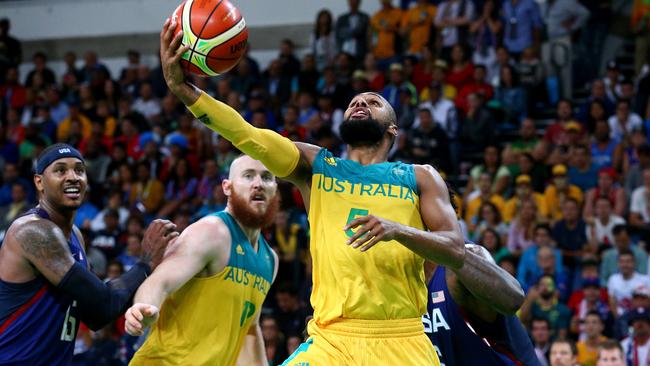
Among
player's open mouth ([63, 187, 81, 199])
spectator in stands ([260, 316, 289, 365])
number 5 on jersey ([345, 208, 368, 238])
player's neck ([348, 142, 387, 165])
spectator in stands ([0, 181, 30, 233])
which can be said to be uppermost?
player's neck ([348, 142, 387, 165])

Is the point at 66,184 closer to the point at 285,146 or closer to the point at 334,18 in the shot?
the point at 285,146

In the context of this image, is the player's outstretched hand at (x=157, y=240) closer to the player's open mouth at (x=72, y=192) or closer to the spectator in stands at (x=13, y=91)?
the player's open mouth at (x=72, y=192)

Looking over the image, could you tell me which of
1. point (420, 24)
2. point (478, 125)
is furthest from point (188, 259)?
point (420, 24)

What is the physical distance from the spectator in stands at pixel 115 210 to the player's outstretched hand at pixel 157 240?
10.2 m

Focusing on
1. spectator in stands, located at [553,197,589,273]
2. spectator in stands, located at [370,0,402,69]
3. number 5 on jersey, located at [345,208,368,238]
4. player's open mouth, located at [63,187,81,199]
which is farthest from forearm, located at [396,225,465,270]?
spectator in stands, located at [370,0,402,69]

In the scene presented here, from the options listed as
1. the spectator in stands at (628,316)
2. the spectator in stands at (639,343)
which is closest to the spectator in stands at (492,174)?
the spectator in stands at (628,316)

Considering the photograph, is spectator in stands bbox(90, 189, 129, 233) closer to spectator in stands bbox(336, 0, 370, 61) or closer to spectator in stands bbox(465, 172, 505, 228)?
spectator in stands bbox(336, 0, 370, 61)

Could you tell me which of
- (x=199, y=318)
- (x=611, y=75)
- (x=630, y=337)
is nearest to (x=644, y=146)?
(x=611, y=75)

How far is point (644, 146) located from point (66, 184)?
1005 centimetres

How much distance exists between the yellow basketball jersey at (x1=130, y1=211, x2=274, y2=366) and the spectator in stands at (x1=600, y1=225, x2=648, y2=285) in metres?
7.32

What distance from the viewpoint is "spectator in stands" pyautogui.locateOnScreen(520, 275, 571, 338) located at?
→ 12.7 meters

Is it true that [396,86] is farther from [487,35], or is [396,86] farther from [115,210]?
[115,210]

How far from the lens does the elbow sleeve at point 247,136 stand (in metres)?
5.80

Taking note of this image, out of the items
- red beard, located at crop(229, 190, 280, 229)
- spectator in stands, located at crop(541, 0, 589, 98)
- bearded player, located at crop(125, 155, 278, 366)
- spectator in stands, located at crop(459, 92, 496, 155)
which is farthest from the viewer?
spectator in stands, located at crop(541, 0, 589, 98)
